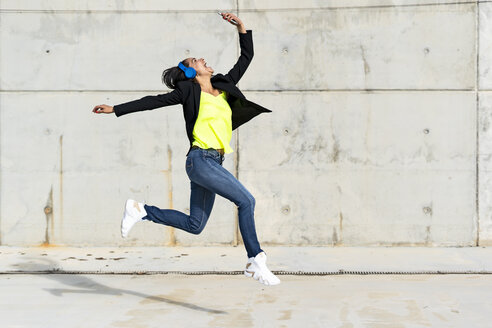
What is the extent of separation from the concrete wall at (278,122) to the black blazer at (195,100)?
2.90m

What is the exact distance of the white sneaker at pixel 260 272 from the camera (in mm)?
4859


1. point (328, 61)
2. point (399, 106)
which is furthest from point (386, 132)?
point (328, 61)

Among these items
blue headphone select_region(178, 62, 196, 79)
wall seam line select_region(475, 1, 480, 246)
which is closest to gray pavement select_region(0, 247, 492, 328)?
wall seam line select_region(475, 1, 480, 246)

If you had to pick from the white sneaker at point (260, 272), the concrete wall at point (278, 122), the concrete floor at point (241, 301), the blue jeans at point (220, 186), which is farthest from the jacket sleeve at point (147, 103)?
the concrete wall at point (278, 122)

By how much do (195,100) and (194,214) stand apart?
830 mm

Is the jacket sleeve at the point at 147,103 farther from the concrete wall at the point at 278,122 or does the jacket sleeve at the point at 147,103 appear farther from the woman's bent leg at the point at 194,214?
the concrete wall at the point at 278,122

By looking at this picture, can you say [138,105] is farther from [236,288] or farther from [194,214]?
[236,288]

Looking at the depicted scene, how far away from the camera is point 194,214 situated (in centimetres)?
523

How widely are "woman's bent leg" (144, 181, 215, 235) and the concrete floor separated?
62cm

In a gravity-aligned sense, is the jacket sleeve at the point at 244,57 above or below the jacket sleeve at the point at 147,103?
above

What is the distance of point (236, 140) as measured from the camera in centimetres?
823

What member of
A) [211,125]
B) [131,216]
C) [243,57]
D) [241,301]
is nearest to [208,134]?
[211,125]

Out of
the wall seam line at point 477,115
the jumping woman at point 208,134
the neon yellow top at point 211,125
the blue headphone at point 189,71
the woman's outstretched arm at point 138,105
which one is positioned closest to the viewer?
the woman's outstretched arm at point 138,105

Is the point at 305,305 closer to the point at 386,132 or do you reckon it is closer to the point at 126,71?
the point at 386,132
